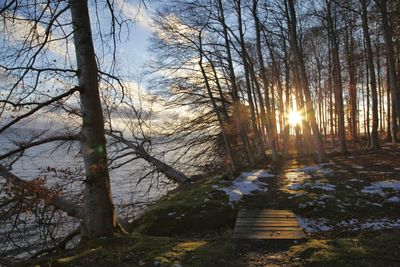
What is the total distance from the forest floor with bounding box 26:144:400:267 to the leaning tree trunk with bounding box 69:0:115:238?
2.12 ft

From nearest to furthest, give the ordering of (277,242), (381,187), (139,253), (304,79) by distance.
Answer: (139,253)
(277,242)
(381,187)
(304,79)

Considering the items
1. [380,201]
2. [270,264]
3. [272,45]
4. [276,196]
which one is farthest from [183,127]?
[270,264]

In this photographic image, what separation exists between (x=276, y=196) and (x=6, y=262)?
6553 millimetres

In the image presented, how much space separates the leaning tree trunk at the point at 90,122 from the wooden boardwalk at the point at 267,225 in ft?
7.81

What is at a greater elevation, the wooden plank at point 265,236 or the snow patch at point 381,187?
the wooden plank at point 265,236

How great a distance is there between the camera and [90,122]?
559 centimetres

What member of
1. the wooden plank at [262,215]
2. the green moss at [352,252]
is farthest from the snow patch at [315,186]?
the green moss at [352,252]

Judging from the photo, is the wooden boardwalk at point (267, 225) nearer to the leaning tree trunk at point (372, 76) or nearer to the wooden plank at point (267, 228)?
the wooden plank at point (267, 228)

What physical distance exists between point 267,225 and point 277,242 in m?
0.98

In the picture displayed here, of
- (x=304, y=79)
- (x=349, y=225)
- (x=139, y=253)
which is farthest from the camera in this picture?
(x=304, y=79)

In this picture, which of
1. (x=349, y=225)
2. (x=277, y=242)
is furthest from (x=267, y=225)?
(x=349, y=225)

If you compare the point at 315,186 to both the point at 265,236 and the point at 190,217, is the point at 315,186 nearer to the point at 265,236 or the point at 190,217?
the point at 190,217

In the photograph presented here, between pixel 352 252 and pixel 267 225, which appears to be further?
pixel 267 225

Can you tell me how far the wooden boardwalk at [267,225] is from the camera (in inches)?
244
